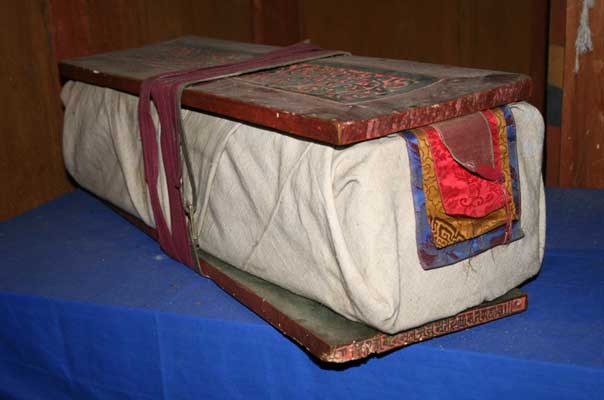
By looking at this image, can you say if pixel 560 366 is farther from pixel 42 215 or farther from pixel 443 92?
pixel 42 215

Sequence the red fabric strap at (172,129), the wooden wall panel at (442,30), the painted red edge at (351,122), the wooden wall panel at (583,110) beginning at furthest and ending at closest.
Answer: the wooden wall panel at (442,30)
the wooden wall panel at (583,110)
the red fabric strap at (172,129)
the painted red edge at (351,122)

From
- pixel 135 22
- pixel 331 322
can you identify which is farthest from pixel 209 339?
pixel 135 22

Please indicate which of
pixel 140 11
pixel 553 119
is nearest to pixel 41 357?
pixel 140 11

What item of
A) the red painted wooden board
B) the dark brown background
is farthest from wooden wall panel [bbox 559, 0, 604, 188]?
the red painted wooden board

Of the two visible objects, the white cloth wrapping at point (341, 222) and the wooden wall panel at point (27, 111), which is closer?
the white cloth wrapping at point (341, 222)

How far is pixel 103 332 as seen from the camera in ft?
4.01

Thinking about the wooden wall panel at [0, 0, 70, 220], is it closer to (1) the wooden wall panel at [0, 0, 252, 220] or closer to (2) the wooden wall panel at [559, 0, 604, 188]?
(1) the wooden wall panel at [0, 0, 252, 220]

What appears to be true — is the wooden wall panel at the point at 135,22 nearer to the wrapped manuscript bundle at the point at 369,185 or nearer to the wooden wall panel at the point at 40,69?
the wooden wall panel at the point at 40,69

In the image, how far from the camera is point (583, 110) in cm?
159

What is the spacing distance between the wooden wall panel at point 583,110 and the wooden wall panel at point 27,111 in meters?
1.12

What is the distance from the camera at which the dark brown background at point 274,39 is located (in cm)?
161

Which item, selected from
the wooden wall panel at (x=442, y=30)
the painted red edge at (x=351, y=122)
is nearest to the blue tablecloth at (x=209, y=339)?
the painted red edge at (x=351, y=122)

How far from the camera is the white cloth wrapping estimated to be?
95cm

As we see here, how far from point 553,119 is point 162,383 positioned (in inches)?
38.8
